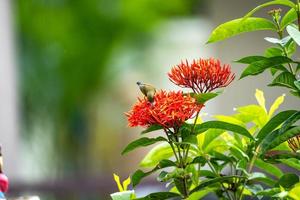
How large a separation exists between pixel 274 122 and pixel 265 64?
0.20 ft

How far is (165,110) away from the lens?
721mm

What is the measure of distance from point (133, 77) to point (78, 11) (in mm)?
767

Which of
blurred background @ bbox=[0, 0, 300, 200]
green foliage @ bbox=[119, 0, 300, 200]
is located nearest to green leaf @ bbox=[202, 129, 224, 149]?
green foliage @ bbox=[119, 0, 300, 200]

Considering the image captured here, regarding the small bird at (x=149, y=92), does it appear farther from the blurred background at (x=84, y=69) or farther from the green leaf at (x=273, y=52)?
the blurred background at (x=84, y=69)

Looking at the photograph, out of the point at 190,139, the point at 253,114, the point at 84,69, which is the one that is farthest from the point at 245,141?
the point at 84,69

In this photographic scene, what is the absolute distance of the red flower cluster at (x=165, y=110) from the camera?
0.72m

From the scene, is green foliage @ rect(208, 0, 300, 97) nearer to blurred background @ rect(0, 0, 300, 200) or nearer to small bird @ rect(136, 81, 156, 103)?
small bird @ rect(136, 81, 156, 103)

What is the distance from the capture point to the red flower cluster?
72cm

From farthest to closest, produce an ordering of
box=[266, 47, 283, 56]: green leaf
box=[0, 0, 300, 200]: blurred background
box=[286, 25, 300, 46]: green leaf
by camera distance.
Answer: box=[0, 0, 300, 200]: blurred background < box=[266, 47, 283, 56]: green leaf < box=[286, 25, 300, 46]: green leaf

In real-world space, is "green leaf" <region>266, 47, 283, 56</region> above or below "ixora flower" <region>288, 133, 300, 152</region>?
above

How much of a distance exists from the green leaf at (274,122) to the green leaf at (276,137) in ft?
0.09

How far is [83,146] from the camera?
680 cm

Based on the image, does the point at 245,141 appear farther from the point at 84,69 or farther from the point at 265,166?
the point at 84,69

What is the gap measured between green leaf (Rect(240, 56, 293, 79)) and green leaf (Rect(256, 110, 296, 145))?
0.05 meters
